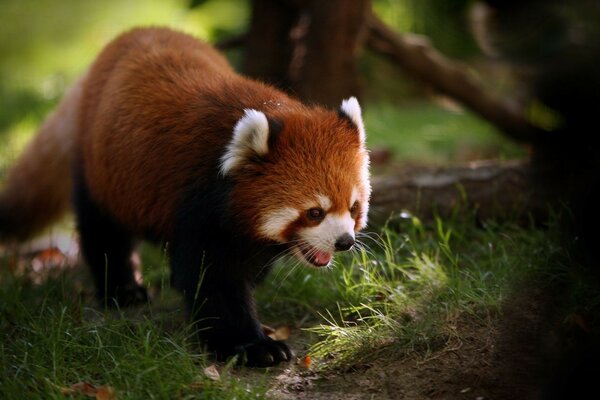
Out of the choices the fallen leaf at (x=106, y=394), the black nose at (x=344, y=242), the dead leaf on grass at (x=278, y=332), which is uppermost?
the black nose at (x=344, y=242)

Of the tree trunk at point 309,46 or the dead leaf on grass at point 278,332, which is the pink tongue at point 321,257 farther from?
the tree trunk at point 309,46

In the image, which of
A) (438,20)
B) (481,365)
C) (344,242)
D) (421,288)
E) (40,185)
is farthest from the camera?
(438,20)

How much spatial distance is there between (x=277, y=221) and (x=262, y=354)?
0.68 metres

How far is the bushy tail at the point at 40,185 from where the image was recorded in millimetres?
6039

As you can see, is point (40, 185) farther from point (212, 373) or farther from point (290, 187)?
point (212, 373)

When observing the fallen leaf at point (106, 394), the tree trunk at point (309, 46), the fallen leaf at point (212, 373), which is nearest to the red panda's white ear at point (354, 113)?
the fallen leaf at point (212, 373)

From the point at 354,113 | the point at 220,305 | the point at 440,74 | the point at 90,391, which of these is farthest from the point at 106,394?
the point at 440,74

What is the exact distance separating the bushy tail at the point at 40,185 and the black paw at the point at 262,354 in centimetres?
245

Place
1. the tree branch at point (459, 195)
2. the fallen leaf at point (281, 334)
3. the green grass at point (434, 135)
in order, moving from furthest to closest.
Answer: the green grass at point (434, 135), the tree branch at point (459, 195), the fallen leaf at point (281, 334)

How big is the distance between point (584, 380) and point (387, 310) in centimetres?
152

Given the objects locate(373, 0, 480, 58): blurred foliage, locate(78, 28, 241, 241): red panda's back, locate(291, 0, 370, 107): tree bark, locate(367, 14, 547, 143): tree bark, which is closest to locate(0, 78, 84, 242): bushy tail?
locate(78, 28, 241, 241): red panda's back

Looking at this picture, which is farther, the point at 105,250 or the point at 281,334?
the point at 105,250

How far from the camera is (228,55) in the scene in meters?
7.91

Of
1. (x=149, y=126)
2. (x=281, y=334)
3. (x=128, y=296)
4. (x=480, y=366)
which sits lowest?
(x=128, y=296)
